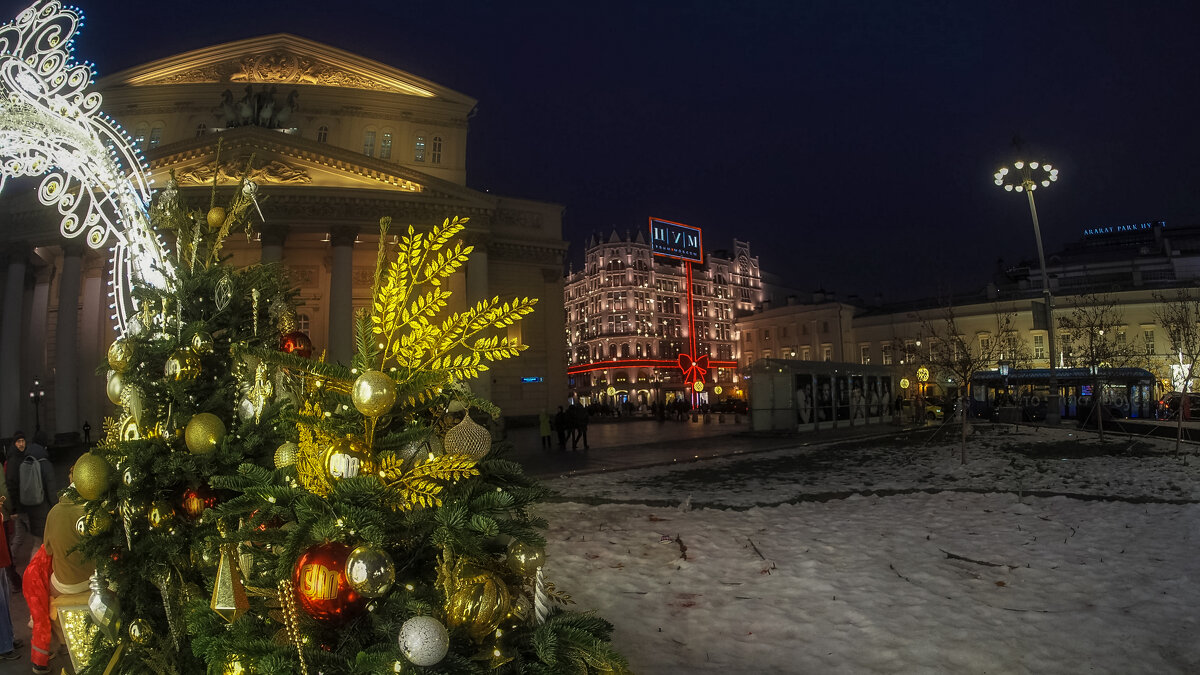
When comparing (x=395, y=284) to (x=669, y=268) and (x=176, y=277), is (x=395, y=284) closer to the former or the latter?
(x=176, y=277)

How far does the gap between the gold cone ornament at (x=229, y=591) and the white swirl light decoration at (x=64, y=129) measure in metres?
3.98

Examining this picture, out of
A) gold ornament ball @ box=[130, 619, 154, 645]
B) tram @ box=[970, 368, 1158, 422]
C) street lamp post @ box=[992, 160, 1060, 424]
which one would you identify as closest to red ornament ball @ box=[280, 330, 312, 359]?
gold ornament ball @ box=[130, 619, 154, 645]

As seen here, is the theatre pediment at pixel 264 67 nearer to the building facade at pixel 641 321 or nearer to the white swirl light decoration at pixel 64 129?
the white swirl light decoration at pixel 64 129

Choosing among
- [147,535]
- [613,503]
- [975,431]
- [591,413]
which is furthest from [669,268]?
[147,535]

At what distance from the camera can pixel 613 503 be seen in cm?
1010

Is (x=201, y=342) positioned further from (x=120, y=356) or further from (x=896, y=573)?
(x=896, y=573)

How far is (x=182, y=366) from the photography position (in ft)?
12.7

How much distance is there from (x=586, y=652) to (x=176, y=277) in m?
3.86

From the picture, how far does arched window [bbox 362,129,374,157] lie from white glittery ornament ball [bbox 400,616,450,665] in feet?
138

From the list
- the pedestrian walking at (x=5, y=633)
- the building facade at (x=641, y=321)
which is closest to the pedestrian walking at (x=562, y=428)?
the pedestrian walking at (x=5, y=633)

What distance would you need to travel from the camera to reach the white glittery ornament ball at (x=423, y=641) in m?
1.84

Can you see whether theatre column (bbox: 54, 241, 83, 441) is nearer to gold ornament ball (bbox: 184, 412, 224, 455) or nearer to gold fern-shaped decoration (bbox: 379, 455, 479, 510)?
gold ornament ball (bbox: 184, 412, 224, 455)

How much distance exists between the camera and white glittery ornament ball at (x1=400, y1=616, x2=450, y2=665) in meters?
1.84

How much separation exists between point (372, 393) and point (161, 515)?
2284mm
